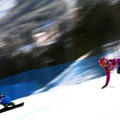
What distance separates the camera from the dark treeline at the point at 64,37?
9391mm

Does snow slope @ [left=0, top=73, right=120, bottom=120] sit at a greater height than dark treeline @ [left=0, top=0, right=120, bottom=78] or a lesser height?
lesser

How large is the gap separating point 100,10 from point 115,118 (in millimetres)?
5707

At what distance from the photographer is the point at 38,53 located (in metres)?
9.91

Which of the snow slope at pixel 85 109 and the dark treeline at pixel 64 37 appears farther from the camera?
the dark treeline at pixel 64 37

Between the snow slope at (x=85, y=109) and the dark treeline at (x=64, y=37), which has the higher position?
the dark treeline at (x=64, y=37)

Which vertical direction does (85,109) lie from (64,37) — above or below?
below

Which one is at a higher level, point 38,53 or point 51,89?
point 38,53

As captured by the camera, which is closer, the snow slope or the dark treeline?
the snow slope

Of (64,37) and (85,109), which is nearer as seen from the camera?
(85,109)

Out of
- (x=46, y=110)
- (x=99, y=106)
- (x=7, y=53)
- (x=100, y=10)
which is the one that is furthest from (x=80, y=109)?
(x=7, y=53)

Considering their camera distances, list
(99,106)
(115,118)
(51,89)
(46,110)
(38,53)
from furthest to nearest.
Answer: (38,53), (51,89), (46,110), (99,106), (115,118)

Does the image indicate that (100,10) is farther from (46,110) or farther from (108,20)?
(46,110)

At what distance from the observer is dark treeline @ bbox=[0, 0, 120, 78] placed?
9391mm

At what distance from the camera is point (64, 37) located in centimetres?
973
